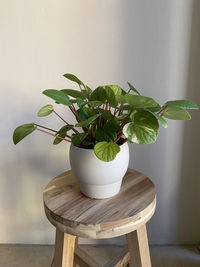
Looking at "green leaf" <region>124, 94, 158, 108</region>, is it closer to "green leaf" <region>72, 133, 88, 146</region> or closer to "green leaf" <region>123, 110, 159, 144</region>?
"green leaf" <region>123, 110, 159, 144</region>

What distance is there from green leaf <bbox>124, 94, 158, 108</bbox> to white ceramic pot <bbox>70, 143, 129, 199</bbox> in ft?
0.61

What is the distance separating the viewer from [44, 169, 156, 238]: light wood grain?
2.49ft

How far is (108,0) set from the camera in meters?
1.08

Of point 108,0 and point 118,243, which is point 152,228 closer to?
point 118,243

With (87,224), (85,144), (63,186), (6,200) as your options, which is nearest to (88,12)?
(85,144)

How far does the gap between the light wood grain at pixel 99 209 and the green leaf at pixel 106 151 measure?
0.20 metres

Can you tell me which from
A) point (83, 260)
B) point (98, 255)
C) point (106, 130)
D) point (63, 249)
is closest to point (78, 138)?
point (106, 130)

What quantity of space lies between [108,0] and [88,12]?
0.30 ft

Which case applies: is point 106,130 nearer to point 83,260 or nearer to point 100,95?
point 100,95

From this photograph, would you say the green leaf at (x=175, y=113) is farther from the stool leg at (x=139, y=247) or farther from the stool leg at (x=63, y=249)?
the stool leg at (x=63, y=249)

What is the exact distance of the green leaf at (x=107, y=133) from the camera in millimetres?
739

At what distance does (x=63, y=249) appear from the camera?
34.4 inches

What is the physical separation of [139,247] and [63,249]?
246 millimetres

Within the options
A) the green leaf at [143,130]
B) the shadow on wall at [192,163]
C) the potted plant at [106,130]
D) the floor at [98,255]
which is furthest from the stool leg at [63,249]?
the shadow on wall at [192,163]
